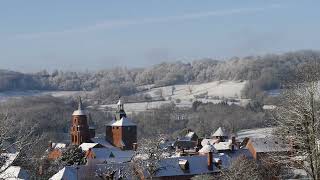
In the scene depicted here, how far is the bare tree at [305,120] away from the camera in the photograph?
666 inches

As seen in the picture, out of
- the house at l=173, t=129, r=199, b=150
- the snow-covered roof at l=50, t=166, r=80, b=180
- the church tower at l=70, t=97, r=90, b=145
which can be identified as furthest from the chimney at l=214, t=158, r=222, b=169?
the house at l=173, t=129, r=199, b=150


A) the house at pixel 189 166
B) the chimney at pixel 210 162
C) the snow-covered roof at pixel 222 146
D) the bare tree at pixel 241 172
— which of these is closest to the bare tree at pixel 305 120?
the bare tree at pixel 241 172

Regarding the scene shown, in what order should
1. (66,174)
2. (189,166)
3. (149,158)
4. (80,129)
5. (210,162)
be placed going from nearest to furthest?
1. (149,158)
2. (66,174)
3. (189,166)
4. (210,162)
5. (80,129)

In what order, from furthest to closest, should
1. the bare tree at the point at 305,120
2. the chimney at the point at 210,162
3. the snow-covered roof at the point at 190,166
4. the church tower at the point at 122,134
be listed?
the church tower at the point at 122,134, the chimney at the point at 210,162, the snow-covered roof at the point at 190,166, the bare tree at the point at 305,120

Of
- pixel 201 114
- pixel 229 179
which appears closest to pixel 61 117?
pixel 201 114

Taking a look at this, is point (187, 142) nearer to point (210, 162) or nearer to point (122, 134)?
point (122, 134)

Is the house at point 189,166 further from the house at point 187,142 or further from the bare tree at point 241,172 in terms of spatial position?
the house at point 187,142

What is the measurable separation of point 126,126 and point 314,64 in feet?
213

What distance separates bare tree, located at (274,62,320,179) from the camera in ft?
55.5

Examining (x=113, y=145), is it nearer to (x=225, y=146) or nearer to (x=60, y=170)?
(x=225, y=146)

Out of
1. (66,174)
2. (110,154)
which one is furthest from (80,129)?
(66,174)

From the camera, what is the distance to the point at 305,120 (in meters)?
17.2

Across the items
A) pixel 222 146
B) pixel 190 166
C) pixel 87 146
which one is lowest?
pixel 222 146

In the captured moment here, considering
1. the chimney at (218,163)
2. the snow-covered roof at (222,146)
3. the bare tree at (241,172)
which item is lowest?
the snow-covered roof at (222,146)
